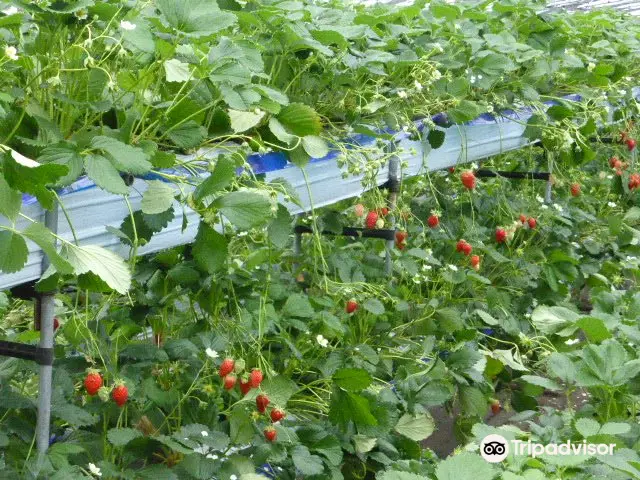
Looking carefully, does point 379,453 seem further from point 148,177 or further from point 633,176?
point 633,176

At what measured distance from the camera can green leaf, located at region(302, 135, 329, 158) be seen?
2.20 meters

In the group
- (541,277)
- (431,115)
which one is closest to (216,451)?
(431,115)

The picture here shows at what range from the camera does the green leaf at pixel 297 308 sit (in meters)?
2.43

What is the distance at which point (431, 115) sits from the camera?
10.2 feet

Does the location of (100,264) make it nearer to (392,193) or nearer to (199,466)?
(199,466)

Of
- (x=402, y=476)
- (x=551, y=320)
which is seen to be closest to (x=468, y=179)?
(x=551, y=320)

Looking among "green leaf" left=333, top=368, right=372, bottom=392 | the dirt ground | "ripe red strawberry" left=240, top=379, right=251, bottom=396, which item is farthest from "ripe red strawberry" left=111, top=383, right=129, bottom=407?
the dirt ground

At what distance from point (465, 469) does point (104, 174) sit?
679 millimetres

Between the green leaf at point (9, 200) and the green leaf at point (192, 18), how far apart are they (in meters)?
0.47

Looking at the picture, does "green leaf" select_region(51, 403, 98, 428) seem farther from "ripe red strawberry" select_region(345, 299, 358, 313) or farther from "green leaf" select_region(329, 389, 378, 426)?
"ripe red strawberry" select_region(345, 299, 358, 313)

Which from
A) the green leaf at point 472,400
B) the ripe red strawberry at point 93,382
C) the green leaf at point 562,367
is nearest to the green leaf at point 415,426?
the green leaf at point 472,400

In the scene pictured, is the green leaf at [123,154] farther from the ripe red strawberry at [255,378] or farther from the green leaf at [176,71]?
the ripe red strawberry at [255,378]

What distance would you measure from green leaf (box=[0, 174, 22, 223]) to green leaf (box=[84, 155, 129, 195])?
0.20 meters

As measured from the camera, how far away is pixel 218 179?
1715mm
